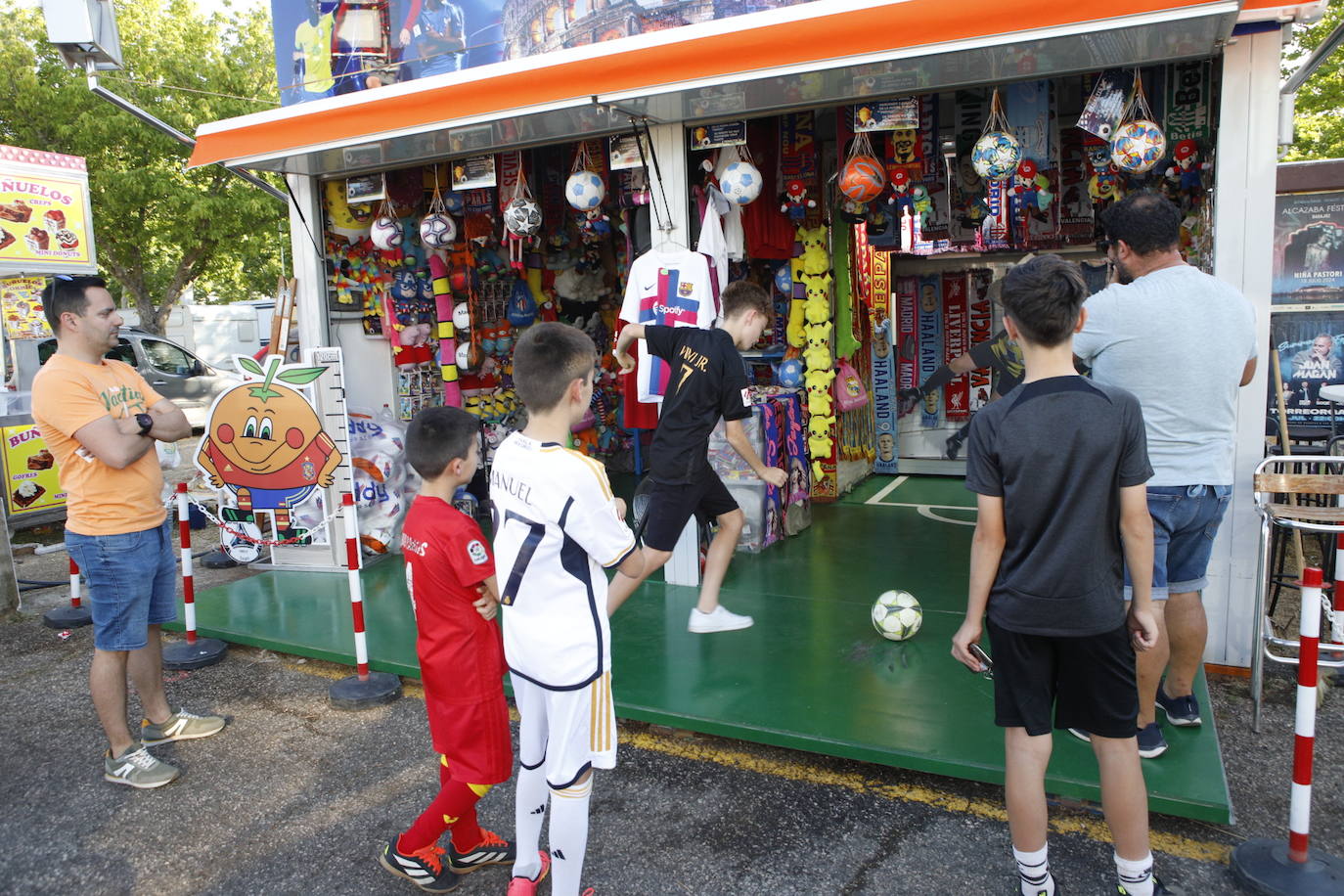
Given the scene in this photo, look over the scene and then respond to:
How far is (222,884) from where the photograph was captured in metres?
3.00

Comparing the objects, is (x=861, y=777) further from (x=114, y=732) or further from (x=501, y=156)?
(x=501, y=156)

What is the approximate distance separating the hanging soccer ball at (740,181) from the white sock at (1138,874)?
3.82 meters

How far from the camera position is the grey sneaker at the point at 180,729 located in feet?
13.1

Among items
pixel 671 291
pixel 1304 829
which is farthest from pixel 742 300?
pixel 1304 829

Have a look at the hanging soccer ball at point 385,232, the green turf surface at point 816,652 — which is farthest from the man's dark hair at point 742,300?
the hanging soccer ball at point 385,232

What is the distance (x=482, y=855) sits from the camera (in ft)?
9.62

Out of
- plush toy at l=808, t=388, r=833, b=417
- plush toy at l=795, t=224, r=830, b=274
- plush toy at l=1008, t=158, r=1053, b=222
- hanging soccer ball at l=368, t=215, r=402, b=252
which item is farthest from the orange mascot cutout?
plush toy at l=1008, t=158, r=1053, b=222

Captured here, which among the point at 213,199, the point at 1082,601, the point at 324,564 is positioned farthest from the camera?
the point at 213,199

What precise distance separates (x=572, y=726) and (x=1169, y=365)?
7.60 feet

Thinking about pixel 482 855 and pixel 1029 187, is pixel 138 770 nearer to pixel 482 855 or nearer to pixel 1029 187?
pixel 482 855

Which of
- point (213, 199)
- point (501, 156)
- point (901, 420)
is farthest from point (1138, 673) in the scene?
point (213, 199)

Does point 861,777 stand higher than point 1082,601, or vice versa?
point 1082,601

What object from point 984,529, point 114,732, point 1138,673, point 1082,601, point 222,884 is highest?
point 984,529

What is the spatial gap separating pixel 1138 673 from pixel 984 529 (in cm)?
121
